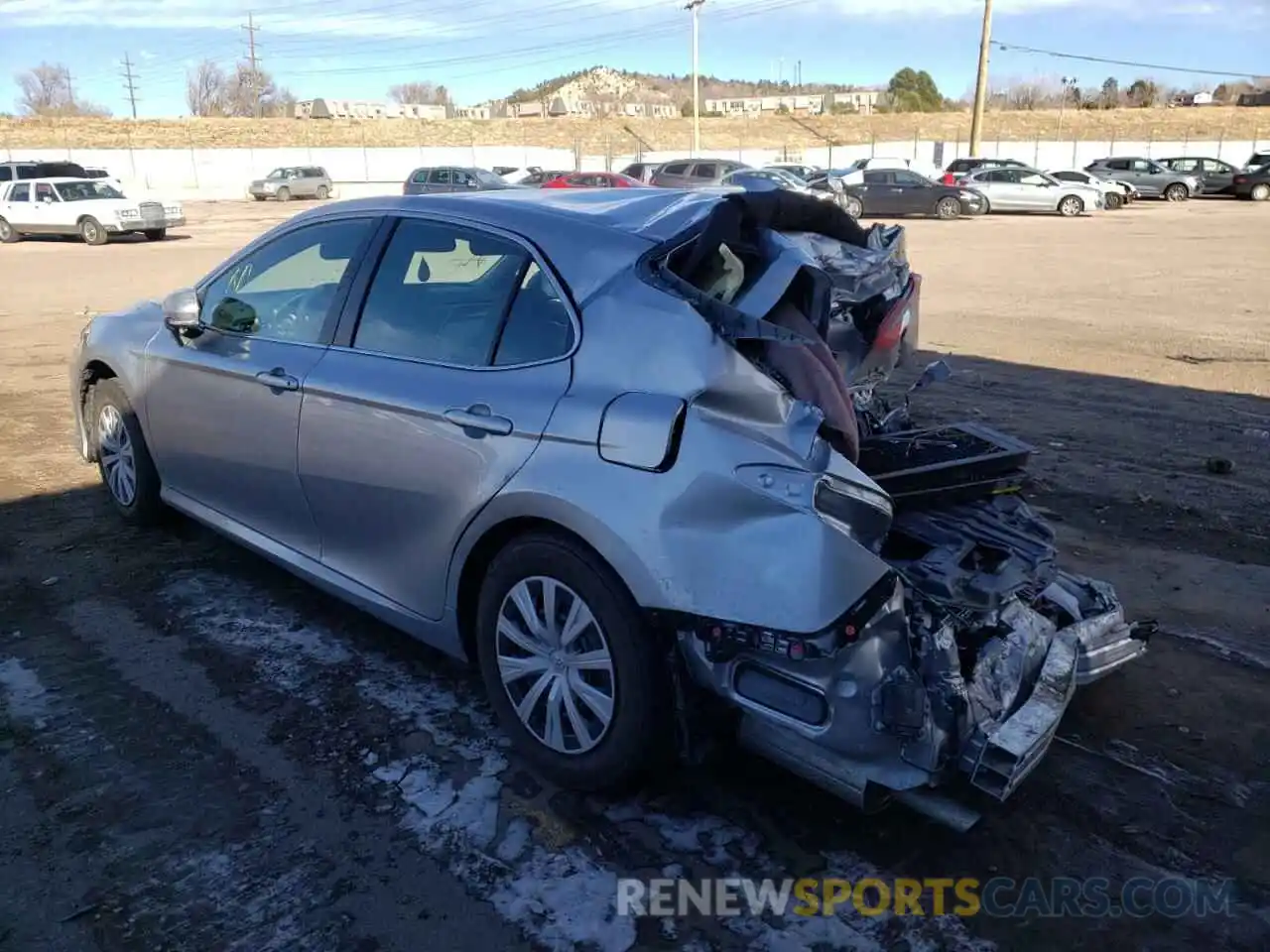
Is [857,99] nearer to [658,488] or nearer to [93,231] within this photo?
[93,231]

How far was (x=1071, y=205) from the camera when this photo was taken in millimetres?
32250

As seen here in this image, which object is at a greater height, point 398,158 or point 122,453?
point 398,158

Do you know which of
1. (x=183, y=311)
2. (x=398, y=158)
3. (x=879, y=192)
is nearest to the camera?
(x=183, y=311)

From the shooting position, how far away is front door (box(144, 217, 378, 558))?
405cm

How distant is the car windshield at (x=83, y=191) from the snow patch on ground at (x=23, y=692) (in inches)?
1000

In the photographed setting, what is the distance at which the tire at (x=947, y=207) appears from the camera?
106 ft

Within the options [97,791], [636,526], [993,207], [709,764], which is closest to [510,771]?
[709,764]

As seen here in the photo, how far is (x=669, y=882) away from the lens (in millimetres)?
2869

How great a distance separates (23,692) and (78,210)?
2550 cm

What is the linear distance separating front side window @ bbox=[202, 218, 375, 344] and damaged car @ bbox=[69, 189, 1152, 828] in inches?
0.7

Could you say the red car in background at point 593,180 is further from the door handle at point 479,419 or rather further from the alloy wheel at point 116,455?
the door handle at point 479,419

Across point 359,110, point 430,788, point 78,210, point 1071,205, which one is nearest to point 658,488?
point 430,788

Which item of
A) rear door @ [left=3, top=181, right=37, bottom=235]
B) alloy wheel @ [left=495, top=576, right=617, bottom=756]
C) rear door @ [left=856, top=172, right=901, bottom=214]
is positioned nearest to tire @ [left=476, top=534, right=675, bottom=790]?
alloy wheel @ [left=495, top=576, right=617, bottom=756]

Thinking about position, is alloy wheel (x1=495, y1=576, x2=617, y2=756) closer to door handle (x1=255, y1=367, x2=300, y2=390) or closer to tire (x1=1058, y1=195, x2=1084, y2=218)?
door handle (x1=255, y1=367, x2=300, y2=390)
